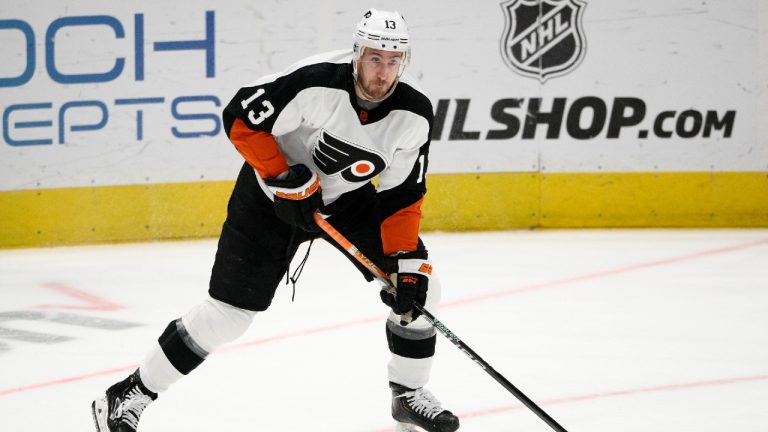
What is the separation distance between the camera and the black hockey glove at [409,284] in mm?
2791

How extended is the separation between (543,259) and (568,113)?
1.23 m

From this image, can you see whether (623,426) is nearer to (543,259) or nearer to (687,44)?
(543,259)

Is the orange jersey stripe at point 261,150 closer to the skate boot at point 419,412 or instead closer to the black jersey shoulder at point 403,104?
the black jersey shoulder at point 403,104

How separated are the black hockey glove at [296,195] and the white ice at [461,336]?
670mm

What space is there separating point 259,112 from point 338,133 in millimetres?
212

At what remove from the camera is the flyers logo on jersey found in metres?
2.77

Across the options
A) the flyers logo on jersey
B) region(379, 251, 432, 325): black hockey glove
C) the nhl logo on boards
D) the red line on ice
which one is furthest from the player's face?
the nhl logo on boards

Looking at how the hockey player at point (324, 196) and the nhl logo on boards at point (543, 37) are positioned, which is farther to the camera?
the nhl logo on boards at point (543, 37)

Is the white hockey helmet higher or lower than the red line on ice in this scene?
higher

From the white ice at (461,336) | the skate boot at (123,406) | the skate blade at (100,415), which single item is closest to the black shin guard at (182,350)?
the skate boot at (123,406)

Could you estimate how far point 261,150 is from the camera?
2697mm

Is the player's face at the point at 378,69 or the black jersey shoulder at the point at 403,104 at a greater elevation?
the player's face at the point at 378,69

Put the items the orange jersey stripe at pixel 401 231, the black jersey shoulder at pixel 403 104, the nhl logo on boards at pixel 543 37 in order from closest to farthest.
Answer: the black jersey shoulder at pixel 403 104 → the orange jersey stripe at pixel 401 231 → the nhl logo on boards at pixel 543 37

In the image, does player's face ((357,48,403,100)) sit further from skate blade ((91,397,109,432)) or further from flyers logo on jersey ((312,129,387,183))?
skate blade ((91,397,109,432))
